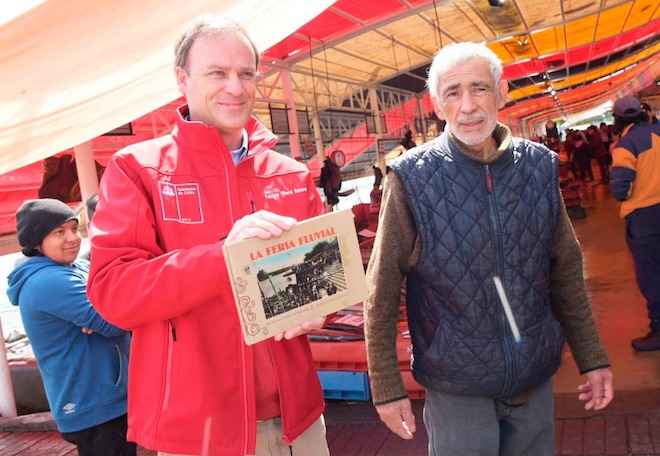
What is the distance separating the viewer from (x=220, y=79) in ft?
5.05

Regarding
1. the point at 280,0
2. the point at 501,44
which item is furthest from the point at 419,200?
the point at 501,44

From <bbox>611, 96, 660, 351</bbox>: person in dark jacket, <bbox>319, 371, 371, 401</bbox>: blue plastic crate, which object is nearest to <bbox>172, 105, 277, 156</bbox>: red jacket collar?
<bbox>319, 371, 371, 401</bbox>: blue plastic crate

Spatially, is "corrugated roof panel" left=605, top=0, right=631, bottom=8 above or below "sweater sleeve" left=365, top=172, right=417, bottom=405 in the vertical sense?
above

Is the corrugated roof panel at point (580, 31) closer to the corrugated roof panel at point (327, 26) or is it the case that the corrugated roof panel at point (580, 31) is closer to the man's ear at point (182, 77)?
the corrugated roof panel at point (327, 26)

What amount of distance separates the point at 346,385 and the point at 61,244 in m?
2.39

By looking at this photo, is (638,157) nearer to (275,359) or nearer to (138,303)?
(275,359)

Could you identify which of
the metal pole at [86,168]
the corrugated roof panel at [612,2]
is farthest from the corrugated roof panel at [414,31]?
the metal pole at [86,168]

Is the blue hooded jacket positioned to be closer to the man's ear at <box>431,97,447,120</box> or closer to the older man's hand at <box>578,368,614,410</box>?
the man's ear at <box>431,97,447,120</box>

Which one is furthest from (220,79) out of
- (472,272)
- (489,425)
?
(489,425)

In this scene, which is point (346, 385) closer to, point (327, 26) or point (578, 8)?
point (327, 26)

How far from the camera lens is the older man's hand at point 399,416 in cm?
191

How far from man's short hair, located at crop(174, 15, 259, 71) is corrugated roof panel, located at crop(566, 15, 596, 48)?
50.7 ft

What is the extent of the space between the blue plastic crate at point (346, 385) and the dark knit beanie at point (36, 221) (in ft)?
7.61

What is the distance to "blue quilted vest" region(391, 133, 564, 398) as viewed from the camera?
184cm
